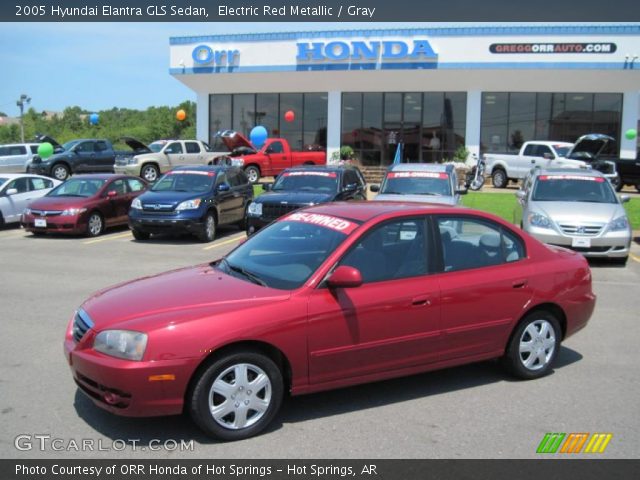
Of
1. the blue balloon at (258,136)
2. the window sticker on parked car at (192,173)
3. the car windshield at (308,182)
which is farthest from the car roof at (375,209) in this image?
the blue balloon at (258,136)

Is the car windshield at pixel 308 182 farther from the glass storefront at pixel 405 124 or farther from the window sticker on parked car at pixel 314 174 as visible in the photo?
the glass storefront at pixel 405 124

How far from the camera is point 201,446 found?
416cm

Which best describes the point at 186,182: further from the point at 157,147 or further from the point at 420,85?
the point at 420,85

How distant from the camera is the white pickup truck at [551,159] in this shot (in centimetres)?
2516

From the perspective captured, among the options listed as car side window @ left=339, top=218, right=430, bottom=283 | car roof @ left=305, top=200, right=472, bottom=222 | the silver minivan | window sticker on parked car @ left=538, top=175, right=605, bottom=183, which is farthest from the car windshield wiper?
the silver minivan

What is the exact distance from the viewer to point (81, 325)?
4508 mm

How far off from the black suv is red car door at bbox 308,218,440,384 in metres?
8.07

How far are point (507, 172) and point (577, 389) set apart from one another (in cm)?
2280

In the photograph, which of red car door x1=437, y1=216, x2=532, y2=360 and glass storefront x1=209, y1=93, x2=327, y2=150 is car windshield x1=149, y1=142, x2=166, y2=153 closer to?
glass storefront x1=209, y1=93, x2=327, y2=150

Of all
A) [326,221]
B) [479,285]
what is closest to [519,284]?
[479,285]

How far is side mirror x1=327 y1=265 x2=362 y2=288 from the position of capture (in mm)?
4426

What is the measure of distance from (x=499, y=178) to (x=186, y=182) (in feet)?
54.0

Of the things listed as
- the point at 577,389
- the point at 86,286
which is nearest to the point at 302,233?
the point at 577,389
